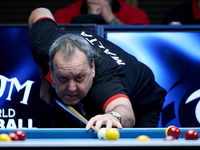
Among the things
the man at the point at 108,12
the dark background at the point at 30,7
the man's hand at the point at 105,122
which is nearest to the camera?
the man's hand at the point at 105,122

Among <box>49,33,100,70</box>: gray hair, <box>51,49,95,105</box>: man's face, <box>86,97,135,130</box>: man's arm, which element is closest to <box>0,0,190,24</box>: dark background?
<box>49,33,100,70</box>: gray hair

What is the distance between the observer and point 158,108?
2701 millimetres

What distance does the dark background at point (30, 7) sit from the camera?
17.6 feet

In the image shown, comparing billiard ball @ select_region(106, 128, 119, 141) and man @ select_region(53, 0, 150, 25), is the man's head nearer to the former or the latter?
billiard ball @ select_region(106, 128, 119, 141)

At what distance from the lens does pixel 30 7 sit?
214 inches

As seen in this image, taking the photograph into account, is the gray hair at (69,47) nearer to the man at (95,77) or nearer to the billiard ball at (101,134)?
the man at (95,77)

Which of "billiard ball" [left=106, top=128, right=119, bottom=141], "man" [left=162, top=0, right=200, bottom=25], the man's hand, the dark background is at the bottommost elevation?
"billiard ball" [left=106, top=128, right=119, bottom=141]

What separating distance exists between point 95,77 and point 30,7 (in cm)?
348

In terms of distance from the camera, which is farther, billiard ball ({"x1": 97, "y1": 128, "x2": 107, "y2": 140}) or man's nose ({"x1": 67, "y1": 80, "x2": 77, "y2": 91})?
man's nose ({"x1": 67, "y1": 80, "x2": 77, "y2": 91})

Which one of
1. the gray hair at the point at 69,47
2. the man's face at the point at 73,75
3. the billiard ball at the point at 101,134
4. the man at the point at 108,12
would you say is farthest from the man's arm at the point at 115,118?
the man at the point at 108,12

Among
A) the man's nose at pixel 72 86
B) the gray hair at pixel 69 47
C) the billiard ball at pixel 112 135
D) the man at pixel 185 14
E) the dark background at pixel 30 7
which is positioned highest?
the dark background at pixel 30 7

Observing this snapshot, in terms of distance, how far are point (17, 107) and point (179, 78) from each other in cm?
157

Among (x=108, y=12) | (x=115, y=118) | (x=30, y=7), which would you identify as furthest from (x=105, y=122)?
(x=30, y=7)

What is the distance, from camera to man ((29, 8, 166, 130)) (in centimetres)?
210
